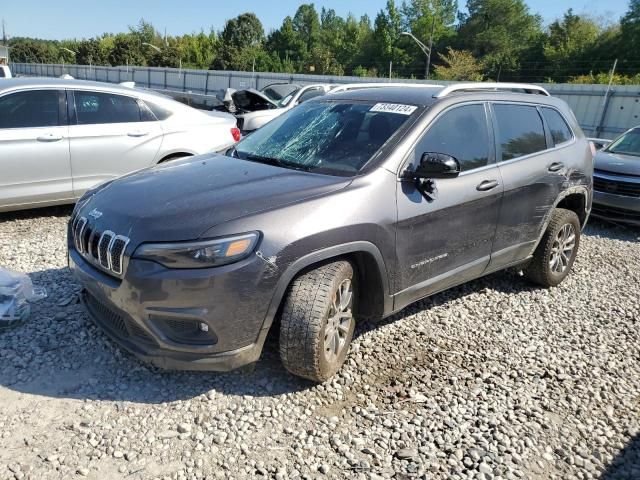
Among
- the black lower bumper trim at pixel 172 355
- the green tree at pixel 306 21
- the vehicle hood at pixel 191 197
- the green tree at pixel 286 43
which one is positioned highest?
the green tree at pixel 306 21

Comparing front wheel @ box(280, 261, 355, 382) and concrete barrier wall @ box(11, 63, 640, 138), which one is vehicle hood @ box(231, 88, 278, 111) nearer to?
concrete barrier wall @ box(11, 63, 640, 138)

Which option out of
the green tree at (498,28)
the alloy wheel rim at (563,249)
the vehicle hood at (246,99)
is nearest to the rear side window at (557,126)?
the alloy wheel rim at (563,249)

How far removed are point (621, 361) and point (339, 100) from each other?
2819mm

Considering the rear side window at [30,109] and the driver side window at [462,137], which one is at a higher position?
the driver side window at [462,137]

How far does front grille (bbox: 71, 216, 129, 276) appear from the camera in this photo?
2.74 meters

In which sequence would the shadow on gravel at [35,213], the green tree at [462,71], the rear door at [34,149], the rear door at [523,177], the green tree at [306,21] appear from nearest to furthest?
the rear door at [523,177]
the rear door at [34,149]
the shadow on gravel at [35,213]
the green tree at [462,71]
the green tree at [306,21]

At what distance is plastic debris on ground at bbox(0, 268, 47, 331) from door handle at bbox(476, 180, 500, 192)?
A: 10.9ft

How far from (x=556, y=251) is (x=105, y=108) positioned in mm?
5096

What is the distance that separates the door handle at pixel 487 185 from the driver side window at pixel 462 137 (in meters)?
0.14

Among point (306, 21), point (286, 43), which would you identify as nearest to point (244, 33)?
point (286, 43)

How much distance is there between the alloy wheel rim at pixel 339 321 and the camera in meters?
3.04

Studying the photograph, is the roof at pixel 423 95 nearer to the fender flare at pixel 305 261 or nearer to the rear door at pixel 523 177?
the rear door at pixel 523 177

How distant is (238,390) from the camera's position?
120 inches

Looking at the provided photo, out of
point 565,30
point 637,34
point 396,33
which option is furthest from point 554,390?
point 396,33
